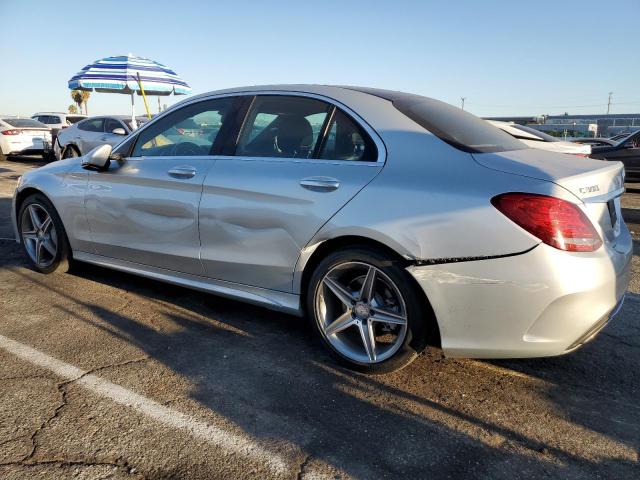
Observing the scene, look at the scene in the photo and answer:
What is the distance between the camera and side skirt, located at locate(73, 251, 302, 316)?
11.1 ft

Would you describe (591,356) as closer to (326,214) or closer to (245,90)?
(326,214)

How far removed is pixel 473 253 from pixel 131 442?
1759 millimetres

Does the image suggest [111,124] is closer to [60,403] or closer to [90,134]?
[90,134]

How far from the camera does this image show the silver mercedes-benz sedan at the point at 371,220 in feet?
8.46

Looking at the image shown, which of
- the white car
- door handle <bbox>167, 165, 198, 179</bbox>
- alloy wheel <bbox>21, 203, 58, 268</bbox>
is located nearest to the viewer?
door handle <bbox>167, 165, 198, 179</bbox>

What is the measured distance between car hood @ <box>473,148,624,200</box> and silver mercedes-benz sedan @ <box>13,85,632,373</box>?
0.01 metres

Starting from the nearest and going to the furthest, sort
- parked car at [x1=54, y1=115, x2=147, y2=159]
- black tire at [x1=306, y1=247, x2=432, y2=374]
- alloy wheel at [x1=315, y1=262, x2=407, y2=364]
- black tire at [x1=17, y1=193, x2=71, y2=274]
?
1. black tire at [x1=306, y1=247, x2=432, y2=374]
2. alloy wheel at [x1=315, y1=262, x2=407, y2=364]
3. black tire at [x1=17, y1=193, x2=71, y2=274]
4. parked car at [x1=54, y1=115, x2=147, y2=159]

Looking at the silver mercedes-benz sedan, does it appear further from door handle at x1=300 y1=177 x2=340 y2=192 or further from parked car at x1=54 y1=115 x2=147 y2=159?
parked car at x1=54 y1=115 x2=147 y2=159

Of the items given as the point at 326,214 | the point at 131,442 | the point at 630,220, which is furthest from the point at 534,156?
the point at 630,220

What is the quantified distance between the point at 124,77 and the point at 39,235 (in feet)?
35.1

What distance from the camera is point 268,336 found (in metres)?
3.63

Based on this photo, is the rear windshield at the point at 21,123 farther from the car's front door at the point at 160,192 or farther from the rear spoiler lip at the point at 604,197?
the rear spoiler lip at the point at 604,197

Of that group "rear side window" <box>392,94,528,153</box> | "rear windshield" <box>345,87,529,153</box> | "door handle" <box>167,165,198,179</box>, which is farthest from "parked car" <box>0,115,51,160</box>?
"rear side window" <box>392,94,528,153</box>

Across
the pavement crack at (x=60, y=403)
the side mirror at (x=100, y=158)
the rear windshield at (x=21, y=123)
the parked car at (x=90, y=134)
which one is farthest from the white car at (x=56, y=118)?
the pavement crack at (x=60, y=403)
